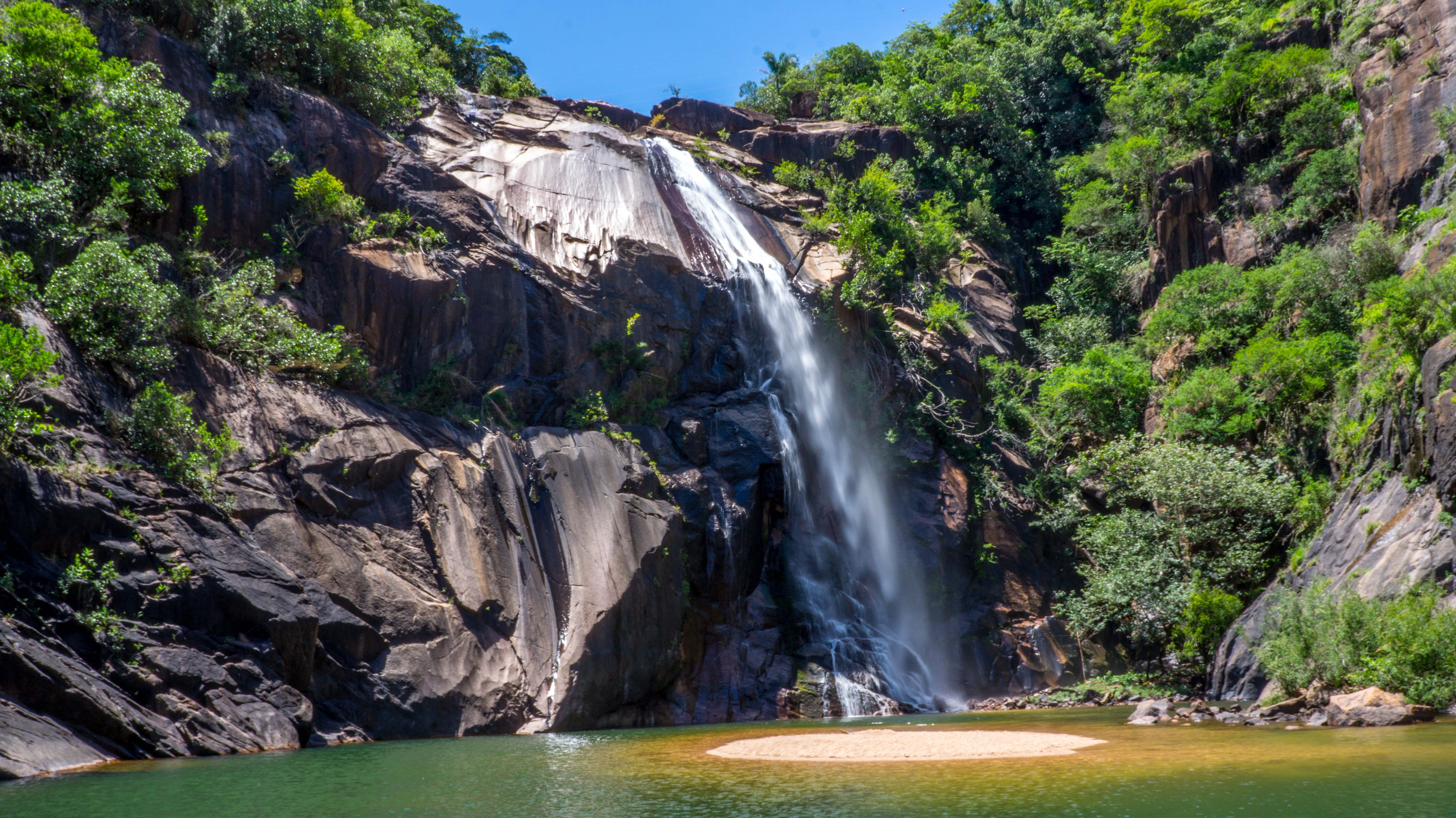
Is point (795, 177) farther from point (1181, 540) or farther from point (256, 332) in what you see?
point (256, 332)

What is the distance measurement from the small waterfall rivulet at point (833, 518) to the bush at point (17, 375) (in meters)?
19.0

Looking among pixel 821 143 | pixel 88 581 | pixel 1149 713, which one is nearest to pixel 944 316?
pixel 821 143

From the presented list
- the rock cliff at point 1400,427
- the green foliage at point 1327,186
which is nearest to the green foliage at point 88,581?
the rock cliff at point 1400,427

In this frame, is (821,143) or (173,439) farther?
(821,143)

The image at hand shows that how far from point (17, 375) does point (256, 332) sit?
735 centimetres

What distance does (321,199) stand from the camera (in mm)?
25031

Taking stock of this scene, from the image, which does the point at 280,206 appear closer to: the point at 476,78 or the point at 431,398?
the point at 431,398

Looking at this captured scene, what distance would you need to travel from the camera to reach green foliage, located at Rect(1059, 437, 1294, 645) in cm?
2555

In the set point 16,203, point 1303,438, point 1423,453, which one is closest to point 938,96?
point 1303,438

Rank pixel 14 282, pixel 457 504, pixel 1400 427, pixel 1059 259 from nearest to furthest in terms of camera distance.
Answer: pixel 14 282 → pixel 1400 427 → pixel 457 504 → pixel 1059 259

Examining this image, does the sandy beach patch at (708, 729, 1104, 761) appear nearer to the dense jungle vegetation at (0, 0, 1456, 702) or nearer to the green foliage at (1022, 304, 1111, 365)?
the dense jungle vegetation at (0, 0, 1456, 702)

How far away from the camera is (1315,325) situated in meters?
28.1

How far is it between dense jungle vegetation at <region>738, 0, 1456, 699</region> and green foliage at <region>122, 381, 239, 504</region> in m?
21.9

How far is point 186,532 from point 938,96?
40026 mm
